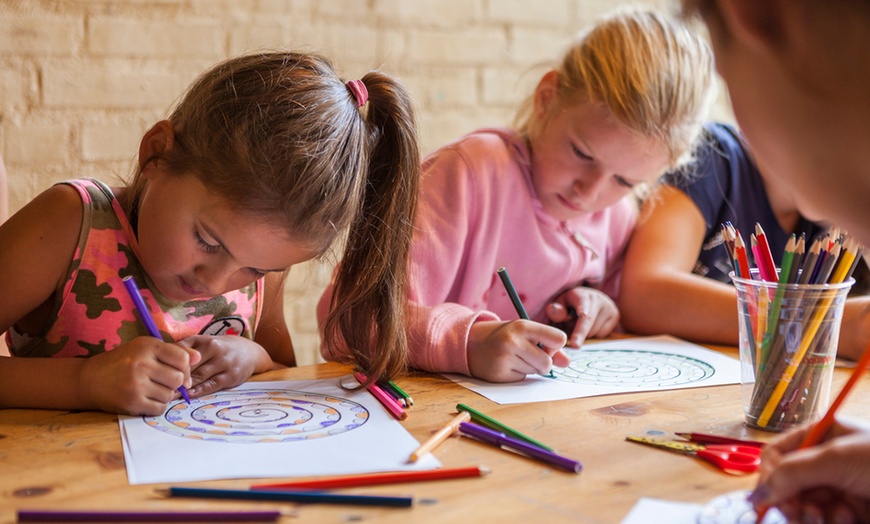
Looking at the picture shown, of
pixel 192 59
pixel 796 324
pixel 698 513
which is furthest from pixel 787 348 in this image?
pixel 192 59

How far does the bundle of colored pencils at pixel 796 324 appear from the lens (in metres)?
0.77

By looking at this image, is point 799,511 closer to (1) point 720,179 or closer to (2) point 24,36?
(1) point 720,179

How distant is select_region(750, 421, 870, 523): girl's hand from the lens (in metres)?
0.54

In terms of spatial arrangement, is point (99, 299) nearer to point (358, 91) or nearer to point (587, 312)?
point (358, 91)

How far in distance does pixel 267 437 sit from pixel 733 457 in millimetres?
394

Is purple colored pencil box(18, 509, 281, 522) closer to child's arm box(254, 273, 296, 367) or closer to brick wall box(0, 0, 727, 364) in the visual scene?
child's arm box(254, 273, 296, 367)

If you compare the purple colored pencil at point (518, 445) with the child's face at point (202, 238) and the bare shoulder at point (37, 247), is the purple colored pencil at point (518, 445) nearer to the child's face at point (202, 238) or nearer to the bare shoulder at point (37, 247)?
the child's face at point (202, 238)

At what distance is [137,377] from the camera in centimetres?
80

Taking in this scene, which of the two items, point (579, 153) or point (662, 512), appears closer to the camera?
point (662, 512)

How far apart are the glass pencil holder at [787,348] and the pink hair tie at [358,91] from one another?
0.44 metres

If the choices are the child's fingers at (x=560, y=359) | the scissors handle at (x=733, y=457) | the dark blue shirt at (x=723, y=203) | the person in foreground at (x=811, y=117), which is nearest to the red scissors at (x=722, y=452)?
the scissors handle at (x=733, y=457)

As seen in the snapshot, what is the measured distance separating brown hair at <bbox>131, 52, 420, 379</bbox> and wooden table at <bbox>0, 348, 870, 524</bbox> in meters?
0.15

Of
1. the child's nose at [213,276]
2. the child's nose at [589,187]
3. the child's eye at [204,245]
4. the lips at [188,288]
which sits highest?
the child's nose at [589,187]

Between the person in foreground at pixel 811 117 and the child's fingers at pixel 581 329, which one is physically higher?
the person in foreground at pixel 811 117
